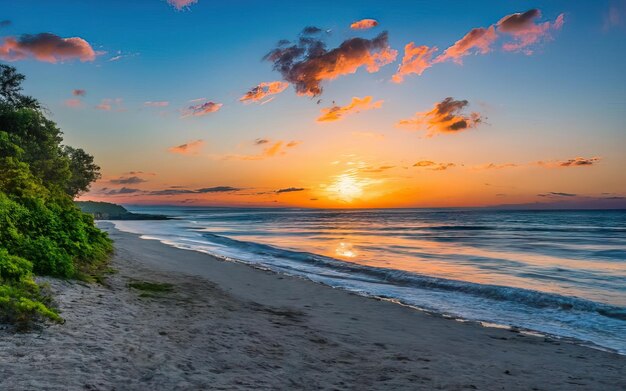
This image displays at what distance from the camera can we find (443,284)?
1819 centimetres

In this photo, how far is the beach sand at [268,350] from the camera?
595 centimetres

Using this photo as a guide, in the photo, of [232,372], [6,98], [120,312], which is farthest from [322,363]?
[6,98]

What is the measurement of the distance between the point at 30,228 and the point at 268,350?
32.9 feet

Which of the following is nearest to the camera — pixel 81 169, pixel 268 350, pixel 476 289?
pixel 268 350

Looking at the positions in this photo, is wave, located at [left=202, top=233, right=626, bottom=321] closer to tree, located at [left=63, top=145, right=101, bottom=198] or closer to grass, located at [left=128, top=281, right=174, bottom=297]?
grass, located at [left=128, top=281, right=174, bottom=297]

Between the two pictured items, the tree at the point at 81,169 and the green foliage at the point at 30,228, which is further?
→ the tree at the point at 81,169

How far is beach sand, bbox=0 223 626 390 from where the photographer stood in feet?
19.5

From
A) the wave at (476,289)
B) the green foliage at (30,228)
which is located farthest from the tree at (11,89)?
the wave at (476,289)

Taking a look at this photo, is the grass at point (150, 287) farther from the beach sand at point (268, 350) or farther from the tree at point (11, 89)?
the tree at point (11, 89)

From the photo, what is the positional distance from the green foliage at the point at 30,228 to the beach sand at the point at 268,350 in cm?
72

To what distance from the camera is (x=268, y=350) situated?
770 centimetres

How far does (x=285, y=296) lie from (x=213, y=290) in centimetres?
247

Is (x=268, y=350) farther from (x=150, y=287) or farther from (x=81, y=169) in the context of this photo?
(x=81, y=169)

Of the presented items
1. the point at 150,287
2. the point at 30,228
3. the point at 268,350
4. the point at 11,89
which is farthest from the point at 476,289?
the point at 11,89
